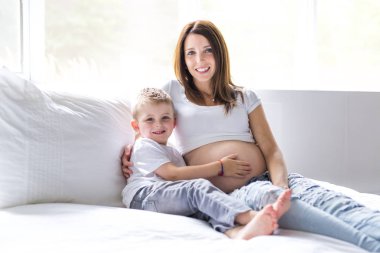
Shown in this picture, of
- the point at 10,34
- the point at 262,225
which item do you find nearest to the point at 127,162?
the point at 262,225

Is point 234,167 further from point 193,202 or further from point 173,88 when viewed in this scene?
point 173,88

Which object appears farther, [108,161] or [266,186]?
[108,161]

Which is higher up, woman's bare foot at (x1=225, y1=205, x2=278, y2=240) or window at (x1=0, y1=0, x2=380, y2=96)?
window at (x1=0, y1=0, x2=380, y2=96)

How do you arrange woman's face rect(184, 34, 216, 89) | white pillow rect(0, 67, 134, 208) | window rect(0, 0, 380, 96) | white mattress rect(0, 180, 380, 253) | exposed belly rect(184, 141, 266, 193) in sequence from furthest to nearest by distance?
window rect(0, 0, 380, 96) < woman's face rect(184, 34, 216, 89) < exposed belly rect(184, 141, 266, 193) < white pillow rect(0, 67, 134, 208) < white mattress rect(0, 180, 380, 253)

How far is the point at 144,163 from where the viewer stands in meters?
1.39

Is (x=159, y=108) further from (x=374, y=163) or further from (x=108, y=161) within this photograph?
(x=374, y=163)

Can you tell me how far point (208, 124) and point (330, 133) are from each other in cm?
83

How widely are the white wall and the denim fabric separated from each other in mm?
886

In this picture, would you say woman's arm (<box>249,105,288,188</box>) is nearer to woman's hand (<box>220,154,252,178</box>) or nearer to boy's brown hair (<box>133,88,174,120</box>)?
woman's hand (<box>220,154,252,178</box>)

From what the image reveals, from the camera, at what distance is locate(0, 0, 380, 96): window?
191cm

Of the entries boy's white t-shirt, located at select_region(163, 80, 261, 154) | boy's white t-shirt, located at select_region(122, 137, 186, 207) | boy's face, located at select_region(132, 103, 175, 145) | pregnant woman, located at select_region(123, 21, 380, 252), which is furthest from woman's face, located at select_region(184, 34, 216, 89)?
boy's white t-shirt, located at select_region(122, 137, 186, 207)

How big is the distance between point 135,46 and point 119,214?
110 cm

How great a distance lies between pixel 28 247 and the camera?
927mm

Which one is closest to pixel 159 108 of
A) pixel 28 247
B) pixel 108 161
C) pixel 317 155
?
pixel 108 161
